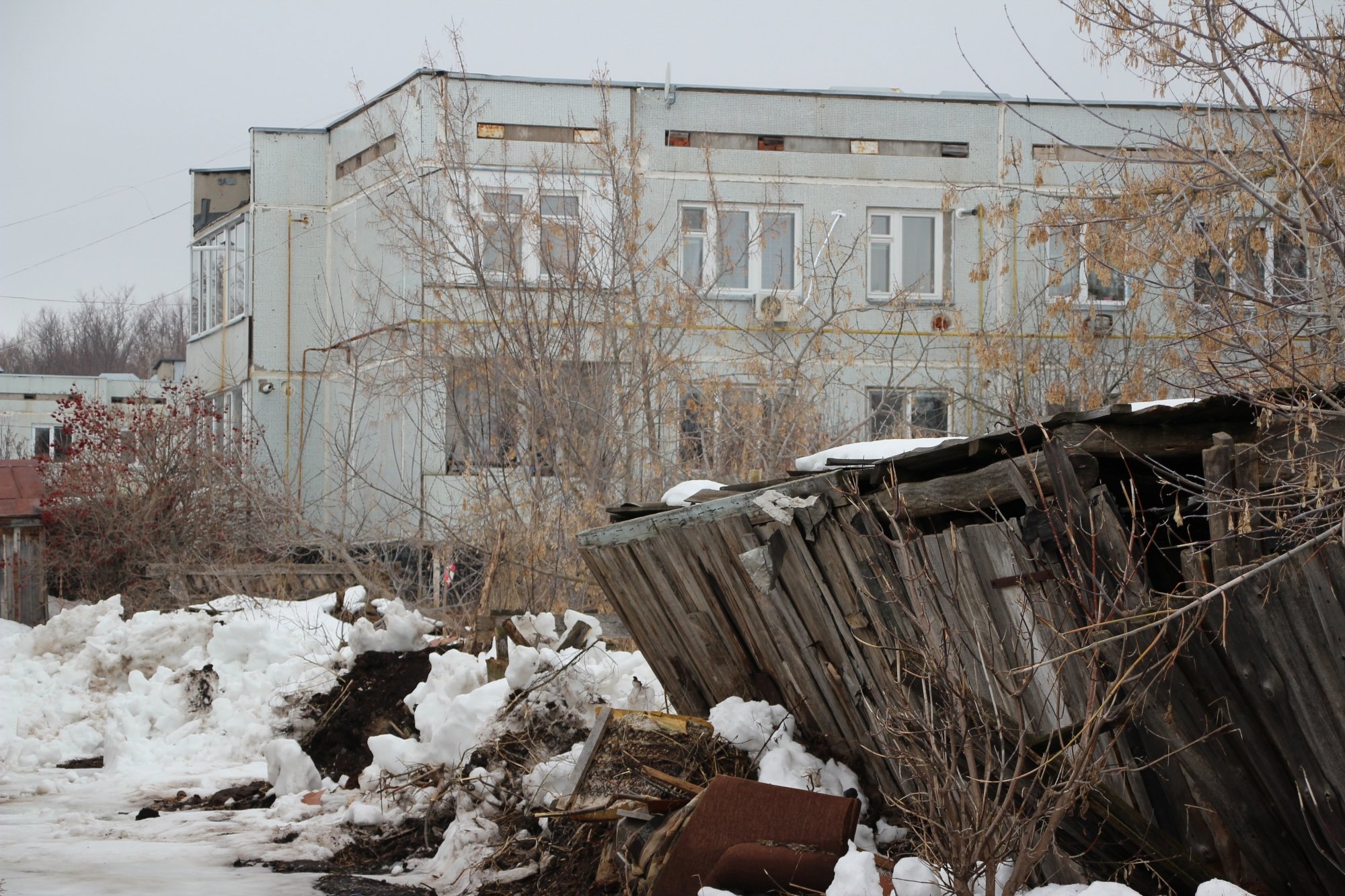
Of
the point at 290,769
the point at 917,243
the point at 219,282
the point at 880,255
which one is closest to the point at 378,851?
the point at 290,769

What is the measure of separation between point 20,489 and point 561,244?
9.80 m

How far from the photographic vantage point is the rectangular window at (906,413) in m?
16.0

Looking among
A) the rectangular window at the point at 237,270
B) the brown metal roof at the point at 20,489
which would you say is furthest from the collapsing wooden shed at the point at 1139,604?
the rectangular window at the point at 237,270

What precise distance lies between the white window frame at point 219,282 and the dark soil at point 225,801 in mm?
14304

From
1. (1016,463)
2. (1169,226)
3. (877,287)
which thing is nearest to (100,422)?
(877,287)

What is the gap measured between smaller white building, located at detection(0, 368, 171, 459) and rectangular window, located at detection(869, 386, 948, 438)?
1079 inches

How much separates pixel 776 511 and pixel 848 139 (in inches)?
623

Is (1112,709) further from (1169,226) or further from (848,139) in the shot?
(848,139)

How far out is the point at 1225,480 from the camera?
493 centimetres

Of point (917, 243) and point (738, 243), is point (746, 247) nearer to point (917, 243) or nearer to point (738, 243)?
point (738, 243)

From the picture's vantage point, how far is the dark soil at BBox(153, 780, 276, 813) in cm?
948

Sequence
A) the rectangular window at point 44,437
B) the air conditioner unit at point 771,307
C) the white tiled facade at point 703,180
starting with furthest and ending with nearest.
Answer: the rectangular window at point 44,437 < the white tiled facade at point 703,180 < the air conditioner unit at point 771,307

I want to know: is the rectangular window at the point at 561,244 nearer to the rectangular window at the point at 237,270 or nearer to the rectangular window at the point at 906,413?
the rectangular window at the point at 906,413

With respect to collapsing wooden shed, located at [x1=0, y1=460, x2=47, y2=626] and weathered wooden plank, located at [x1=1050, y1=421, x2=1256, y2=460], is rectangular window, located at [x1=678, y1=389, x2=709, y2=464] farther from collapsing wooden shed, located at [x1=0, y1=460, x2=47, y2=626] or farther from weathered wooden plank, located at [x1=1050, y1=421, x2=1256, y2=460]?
collapsing wooden shed, located at [x1=0, y1=460, x2=47, y2=626]
